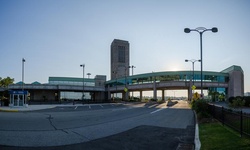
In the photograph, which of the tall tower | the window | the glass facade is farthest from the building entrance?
the window

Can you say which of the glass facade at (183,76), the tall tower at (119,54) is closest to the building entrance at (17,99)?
the glass facade at (183,76)

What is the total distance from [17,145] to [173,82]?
213 feet

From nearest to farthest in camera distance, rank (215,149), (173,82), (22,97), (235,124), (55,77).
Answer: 1. (215,149)
2. (235,124)
3. (22,97)
4. (173,82)
5. (55,77)

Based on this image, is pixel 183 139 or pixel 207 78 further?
pixel 207 78

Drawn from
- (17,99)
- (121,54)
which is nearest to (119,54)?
(121,54)

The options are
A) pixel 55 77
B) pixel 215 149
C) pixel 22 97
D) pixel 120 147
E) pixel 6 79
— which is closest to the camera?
pixel 215 149

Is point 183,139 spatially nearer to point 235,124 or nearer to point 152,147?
point 152,147

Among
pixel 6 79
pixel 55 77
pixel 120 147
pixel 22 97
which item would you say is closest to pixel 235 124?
pixel 120 147

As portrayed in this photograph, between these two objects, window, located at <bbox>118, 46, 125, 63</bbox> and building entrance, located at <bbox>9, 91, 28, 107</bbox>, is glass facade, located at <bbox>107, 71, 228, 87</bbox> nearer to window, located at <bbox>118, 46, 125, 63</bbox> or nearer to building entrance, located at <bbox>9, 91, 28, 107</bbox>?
building entrance, located at <bbox>9, 91, 28, 107</bbox>

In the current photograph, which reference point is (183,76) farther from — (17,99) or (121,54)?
(121,54)

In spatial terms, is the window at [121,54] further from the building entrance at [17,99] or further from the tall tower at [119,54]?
the building entrance at [17,99]

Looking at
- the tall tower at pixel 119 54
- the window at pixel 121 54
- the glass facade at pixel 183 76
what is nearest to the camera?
the glass facade at pixel 183 76

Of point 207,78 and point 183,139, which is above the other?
point 207,78

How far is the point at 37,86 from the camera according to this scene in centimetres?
7225
